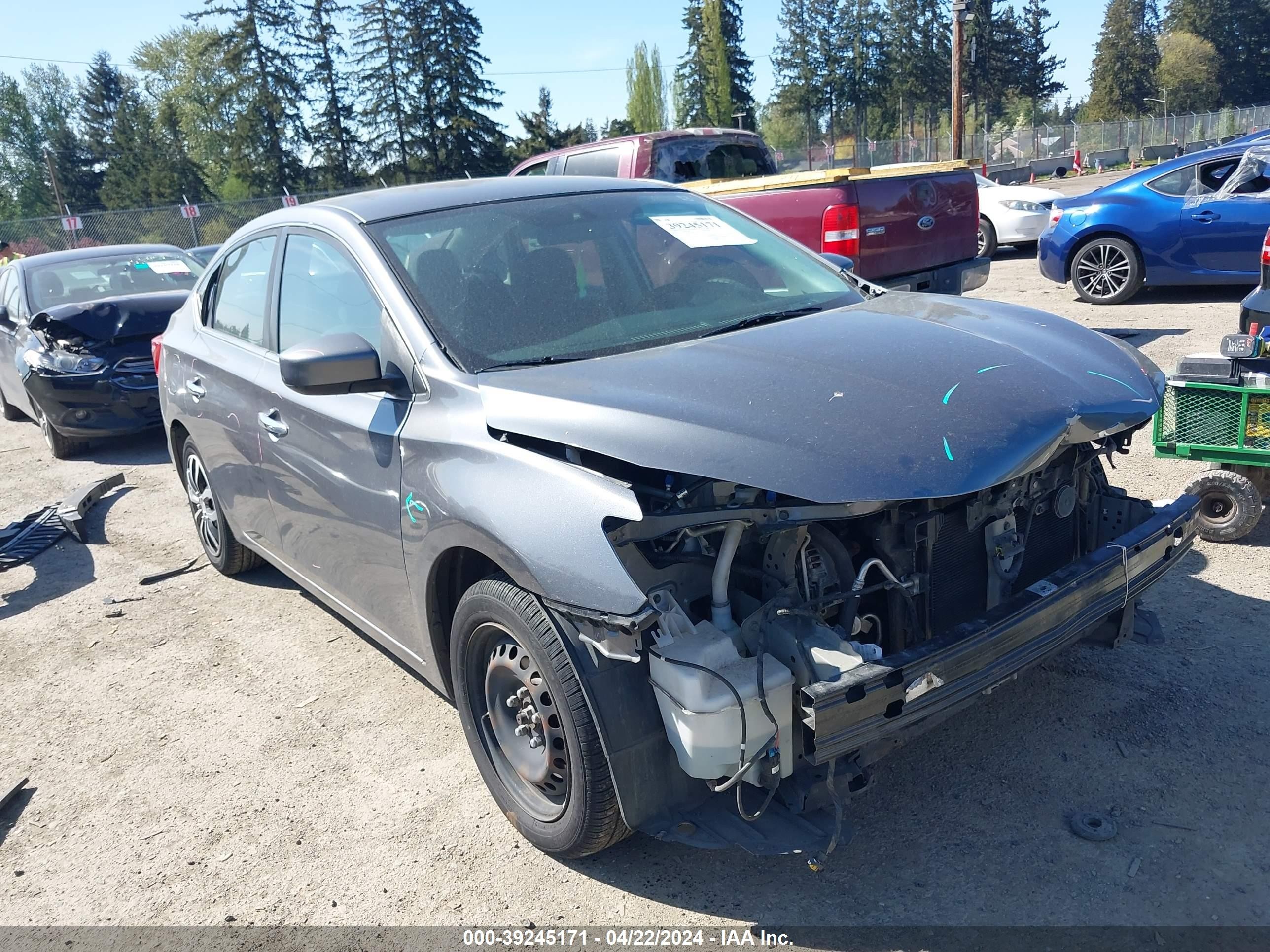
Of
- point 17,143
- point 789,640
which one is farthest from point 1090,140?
point 17,143

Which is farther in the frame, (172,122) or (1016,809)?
(172,122)

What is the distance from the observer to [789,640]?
252 centimetres

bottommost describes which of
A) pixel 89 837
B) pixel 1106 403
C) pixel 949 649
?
pixel 89 837

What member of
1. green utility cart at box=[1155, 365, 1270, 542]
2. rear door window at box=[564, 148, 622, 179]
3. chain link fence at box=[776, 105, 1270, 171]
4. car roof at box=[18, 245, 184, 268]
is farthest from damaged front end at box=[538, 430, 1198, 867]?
chain link fence at box=[776, 105, 1270, 171]

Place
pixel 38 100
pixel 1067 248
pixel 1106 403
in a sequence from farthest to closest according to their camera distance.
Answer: pixel 38 100 → pixel 1067 248 → pixel 1106 403

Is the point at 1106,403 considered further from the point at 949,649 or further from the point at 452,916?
the point at 452,916

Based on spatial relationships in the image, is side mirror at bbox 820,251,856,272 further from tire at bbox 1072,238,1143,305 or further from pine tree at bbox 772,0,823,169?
pine tree at bbox 772,0,823,169

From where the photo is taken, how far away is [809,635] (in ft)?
8.39

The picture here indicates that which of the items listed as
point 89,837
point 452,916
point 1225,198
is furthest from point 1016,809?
point 1225,198

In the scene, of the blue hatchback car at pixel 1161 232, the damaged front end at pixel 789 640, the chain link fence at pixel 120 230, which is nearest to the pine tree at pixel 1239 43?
the chain link fence at pixel 120 230

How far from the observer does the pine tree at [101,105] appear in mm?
71875

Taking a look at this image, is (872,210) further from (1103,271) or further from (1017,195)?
(1017,195)

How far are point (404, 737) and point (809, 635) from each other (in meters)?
1.83

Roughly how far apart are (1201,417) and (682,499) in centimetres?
307
